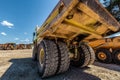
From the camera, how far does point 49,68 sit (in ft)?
12.4

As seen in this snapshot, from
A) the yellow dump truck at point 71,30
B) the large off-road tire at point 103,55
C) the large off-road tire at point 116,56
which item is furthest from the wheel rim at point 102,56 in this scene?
the yellow dump truck at point 71,30

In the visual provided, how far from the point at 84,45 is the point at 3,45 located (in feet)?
63.6

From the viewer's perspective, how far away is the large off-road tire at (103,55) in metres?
7.38

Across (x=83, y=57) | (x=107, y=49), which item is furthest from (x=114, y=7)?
(x=83, y=57)

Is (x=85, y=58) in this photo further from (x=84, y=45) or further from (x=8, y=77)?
(x=8, y=77)

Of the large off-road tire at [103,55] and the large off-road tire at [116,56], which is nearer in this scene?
the large off-road tire at [116,56]

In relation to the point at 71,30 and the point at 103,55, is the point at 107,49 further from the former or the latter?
the point at 71,30

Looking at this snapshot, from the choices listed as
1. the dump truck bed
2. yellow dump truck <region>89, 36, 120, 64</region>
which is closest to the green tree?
yellow dump truck <region>89, 36, 120, 64</region>

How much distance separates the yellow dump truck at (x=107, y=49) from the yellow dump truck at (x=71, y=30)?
219 cm

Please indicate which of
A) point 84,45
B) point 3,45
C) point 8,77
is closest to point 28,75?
point 8,77

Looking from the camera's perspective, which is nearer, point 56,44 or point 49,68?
point 49,68

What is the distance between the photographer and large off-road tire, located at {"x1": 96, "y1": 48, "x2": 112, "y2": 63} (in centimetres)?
738

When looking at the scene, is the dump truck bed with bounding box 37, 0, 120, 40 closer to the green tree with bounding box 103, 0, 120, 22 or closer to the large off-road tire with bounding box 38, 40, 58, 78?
the large off-road tire with bounding box 38, 40, 58, 78

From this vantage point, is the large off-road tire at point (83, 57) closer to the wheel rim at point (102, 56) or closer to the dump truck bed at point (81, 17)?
the dump truck bed at point (81, 17)
